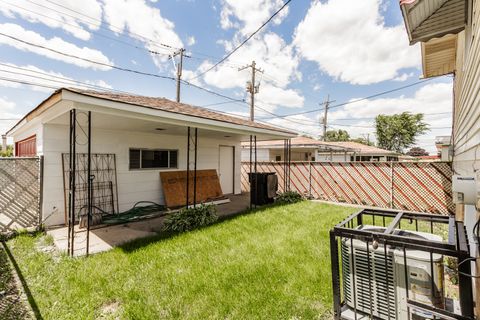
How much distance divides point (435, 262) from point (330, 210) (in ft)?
19.0

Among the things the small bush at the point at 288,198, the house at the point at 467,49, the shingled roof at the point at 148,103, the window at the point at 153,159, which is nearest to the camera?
the house at the point at 467,49

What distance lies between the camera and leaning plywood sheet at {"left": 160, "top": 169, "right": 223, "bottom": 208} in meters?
7.63

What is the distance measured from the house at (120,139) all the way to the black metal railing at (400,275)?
13.8 feet

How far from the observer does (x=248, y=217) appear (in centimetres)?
628

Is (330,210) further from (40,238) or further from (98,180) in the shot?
(40,238)

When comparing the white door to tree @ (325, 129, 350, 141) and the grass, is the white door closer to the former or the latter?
the grass

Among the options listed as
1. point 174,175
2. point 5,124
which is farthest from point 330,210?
point 5,124

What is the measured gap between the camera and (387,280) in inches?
67.7

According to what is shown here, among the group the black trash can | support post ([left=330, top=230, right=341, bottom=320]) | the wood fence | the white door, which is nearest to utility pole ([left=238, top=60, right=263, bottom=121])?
the white door

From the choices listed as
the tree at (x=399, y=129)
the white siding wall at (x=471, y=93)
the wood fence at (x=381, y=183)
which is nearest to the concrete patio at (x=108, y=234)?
the wood fence at (x=381, y=183)

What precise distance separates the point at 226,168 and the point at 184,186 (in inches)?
104

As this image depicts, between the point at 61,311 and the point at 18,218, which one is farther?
the point at 18,218

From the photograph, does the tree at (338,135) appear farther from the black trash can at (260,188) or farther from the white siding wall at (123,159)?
the black trash can at (260,188)

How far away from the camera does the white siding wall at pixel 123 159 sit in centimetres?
556
